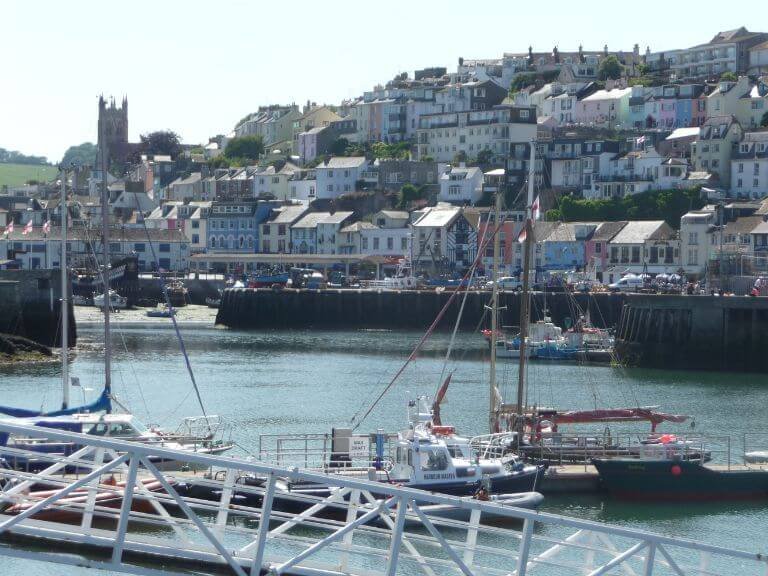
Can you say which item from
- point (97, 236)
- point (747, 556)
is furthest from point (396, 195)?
point (747, 556)

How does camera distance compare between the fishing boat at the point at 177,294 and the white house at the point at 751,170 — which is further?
the white house at the point at 751,170

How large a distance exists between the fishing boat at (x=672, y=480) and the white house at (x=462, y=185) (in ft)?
309

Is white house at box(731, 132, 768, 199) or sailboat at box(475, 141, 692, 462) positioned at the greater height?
white house at box(731, 132, 768, 199)

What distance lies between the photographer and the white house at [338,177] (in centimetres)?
14150

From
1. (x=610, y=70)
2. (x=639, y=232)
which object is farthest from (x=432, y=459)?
(x=610, y=70)

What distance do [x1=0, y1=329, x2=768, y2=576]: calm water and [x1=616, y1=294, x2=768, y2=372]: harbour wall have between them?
1779 millimetres

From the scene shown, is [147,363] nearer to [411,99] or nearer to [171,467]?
[171,467]

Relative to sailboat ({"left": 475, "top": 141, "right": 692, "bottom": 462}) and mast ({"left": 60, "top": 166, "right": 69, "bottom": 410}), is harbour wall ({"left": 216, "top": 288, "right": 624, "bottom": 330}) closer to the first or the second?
mast ({"left": 60, "top": 166, "right": 69, "bottom": 410})

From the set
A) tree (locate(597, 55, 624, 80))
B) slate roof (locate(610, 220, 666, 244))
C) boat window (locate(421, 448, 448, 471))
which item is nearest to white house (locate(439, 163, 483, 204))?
slate roof (locate(610, 220, 666, 244))

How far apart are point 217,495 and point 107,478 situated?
8.27 ft

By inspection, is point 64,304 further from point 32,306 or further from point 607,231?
point 607,231

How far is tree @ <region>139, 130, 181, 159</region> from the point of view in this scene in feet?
617

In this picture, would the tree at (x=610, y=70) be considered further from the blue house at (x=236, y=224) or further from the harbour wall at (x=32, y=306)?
the harbour wall at (x=32, y=306)

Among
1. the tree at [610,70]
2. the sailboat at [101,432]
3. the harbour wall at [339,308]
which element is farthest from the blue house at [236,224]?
the sailboat at [101,432]
